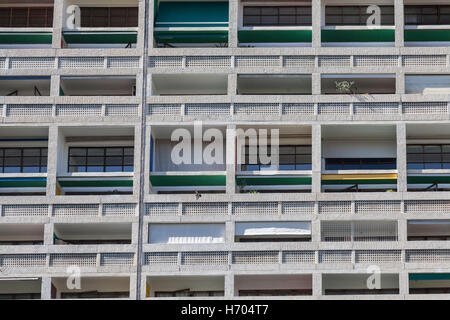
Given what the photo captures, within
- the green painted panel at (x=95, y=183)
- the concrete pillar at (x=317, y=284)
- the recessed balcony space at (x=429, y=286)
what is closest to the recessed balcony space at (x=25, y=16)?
the green painted panel at (x=95, y=183)

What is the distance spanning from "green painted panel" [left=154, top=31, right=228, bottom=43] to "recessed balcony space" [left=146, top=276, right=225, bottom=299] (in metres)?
10.7

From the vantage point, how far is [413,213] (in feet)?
148

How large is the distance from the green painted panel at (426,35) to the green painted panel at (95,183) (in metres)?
13.7

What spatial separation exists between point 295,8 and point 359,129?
21.7 feet

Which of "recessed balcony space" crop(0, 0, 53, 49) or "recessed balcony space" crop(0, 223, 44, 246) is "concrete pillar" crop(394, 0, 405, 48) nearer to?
"recessed balcony space" crop(0, 0, 53, 49)

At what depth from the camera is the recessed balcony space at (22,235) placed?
4616cm

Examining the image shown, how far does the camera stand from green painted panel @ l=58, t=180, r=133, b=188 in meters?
46.4

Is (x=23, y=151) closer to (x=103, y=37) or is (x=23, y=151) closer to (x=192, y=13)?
(x=103, y=37)

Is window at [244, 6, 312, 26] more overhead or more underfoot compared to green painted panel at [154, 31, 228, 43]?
more overhead

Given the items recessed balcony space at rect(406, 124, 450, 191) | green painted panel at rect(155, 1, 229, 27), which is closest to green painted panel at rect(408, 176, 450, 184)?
recessed balcony space at rect(406, 124, 450, 191)

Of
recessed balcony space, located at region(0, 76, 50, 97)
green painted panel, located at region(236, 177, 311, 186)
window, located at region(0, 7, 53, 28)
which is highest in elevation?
window, located at region(0, 7, 53, 28)

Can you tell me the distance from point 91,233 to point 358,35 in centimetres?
1439
